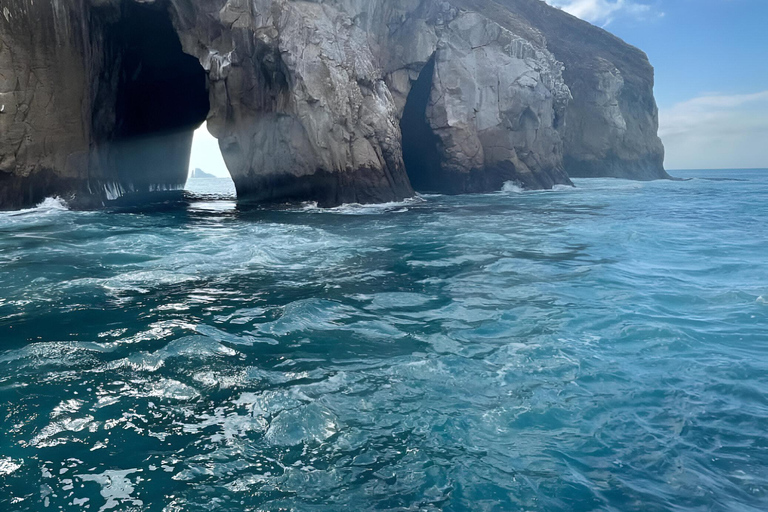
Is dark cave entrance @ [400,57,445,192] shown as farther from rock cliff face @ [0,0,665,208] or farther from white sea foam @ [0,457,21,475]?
white sea foam @ [0,457,21,475]

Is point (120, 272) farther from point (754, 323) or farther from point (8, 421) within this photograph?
point (754, 323)

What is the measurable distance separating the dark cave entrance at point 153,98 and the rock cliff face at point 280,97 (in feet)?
0.34

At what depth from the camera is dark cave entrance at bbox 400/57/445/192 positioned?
26734 mm

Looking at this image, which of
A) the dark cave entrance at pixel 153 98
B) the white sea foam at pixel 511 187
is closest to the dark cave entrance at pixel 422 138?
the white sea foam at pixel 511 187

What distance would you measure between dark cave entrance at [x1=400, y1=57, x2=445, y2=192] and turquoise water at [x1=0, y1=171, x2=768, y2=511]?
17800 mm

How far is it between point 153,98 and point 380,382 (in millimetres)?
27151

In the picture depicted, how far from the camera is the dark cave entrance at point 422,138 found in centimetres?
2673

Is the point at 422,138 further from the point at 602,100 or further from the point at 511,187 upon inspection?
the point at 602,100

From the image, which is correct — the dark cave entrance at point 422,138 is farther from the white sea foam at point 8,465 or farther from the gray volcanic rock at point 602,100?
the white sea foam at point 8,465

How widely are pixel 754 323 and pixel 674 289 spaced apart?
5.25 ft

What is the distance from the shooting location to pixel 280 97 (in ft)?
62.3

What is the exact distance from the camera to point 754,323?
639cm

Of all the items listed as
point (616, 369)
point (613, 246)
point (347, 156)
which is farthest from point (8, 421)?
point (347, 156)

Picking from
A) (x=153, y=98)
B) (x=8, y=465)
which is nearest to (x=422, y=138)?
(x=153, y=98)
